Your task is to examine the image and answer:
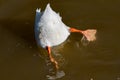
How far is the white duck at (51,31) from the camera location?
→ 262 cm

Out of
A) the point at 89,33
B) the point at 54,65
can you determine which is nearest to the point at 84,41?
the point at 89,33

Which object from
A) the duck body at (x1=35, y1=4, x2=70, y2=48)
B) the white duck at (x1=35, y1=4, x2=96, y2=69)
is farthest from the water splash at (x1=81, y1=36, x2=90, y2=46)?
the duck body at (x1=35, y1=4, x2=70, y2=48)

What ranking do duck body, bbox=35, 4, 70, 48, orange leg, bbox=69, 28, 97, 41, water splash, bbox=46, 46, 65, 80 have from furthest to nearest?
orange leg, bbox=69, 28, 97, 41, water splash, bbox=46, 46, 65, 80, duck body, bbox=35, 4, 70, 48

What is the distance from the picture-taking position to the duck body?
2613mm

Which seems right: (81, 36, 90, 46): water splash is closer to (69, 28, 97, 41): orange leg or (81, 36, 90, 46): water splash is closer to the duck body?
(69, 28, 97, 41): orange leg

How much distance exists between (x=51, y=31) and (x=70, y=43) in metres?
0.27

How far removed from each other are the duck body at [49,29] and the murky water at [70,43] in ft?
0.36

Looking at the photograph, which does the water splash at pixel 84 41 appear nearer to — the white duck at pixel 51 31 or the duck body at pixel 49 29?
the white duck at pixel 51 31

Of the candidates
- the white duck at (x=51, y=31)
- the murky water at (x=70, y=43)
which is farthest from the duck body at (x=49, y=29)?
the murky water at (x=70, y=43)

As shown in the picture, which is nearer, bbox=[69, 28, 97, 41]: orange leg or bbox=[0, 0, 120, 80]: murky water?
bbox=[0, 0, 120, 80]: murky water

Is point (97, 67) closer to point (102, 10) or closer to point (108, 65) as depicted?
point (108, 65)

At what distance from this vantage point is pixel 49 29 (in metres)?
2.68

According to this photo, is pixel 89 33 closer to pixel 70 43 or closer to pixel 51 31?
pixel 70 43

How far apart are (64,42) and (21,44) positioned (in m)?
0.33
